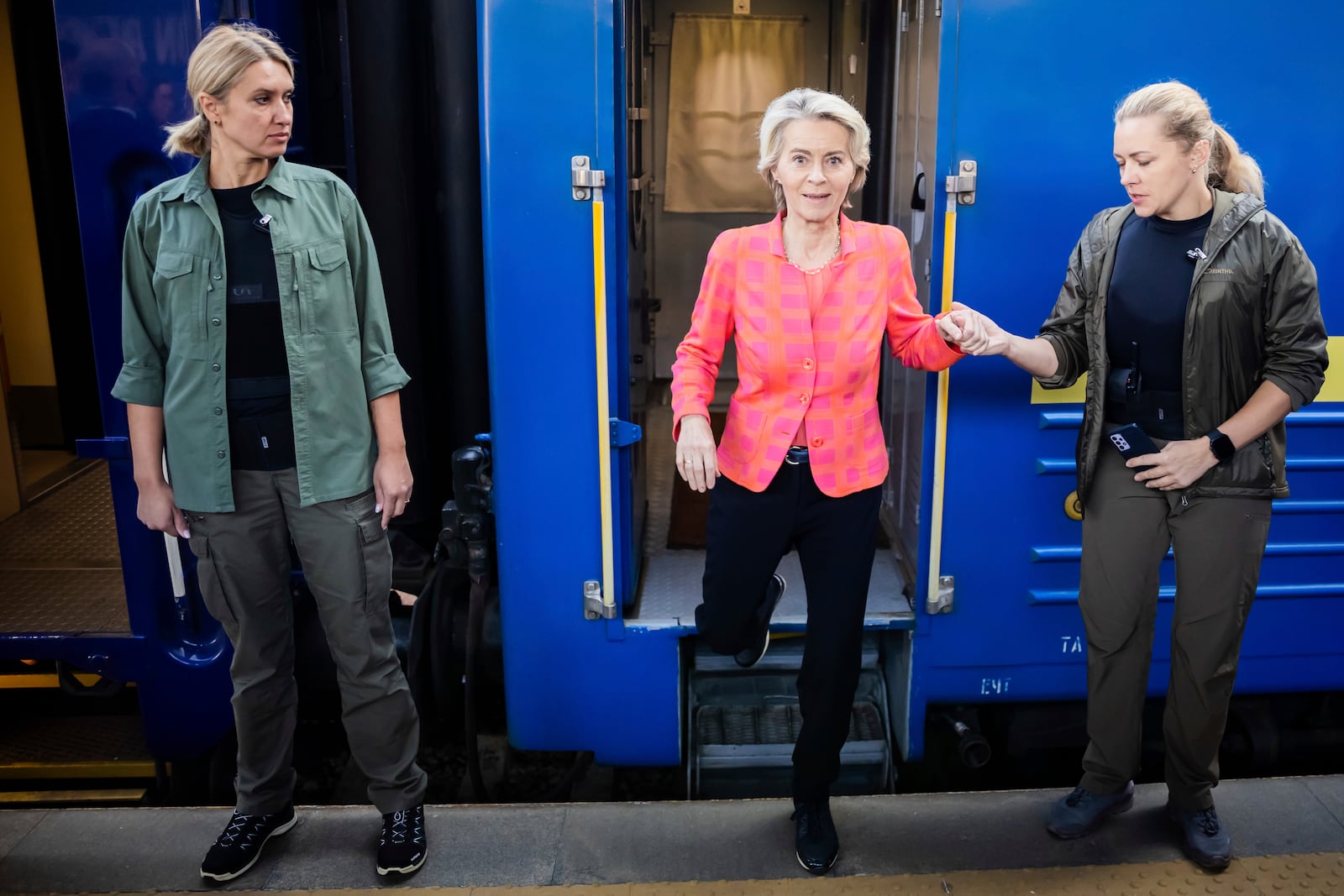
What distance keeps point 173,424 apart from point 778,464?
1243 millimetres

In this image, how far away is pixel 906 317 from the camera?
222cm

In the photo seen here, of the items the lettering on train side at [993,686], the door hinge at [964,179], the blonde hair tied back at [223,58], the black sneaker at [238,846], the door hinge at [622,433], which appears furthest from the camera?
the lettering on train side at [993,686]

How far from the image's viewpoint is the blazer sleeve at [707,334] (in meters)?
2.17

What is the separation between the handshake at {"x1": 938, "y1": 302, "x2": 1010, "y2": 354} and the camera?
83.4 inches

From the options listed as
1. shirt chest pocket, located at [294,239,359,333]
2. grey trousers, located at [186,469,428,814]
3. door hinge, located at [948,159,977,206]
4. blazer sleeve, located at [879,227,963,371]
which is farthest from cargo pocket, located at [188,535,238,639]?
door hinge, located at [948,159,977,206]

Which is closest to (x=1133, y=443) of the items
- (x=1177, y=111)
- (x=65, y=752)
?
(x=1177, y=111)

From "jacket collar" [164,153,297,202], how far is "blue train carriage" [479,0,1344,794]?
529 millimetres

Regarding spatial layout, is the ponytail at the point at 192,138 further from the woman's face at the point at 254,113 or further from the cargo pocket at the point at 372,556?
the cargo pocket at the point at 372,556

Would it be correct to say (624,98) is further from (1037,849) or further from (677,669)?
(1037,849)

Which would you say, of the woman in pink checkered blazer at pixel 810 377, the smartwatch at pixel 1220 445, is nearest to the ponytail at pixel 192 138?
the woman in pink checkered blazer at pixel 810 377

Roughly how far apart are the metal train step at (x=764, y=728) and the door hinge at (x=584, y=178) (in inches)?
53.5

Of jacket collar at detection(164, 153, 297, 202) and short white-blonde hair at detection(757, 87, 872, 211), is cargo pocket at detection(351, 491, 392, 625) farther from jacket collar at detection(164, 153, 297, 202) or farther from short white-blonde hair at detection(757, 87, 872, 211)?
short white-blonde hair at detection(757, 87, 872, 211)

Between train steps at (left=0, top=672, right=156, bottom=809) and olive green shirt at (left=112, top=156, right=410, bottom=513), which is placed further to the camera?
train steps at (left=0, top=672, right=156, bottom=809)

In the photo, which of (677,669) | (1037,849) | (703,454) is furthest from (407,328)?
(1037,849)
